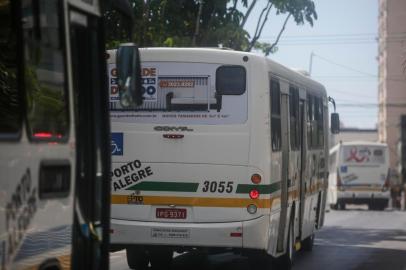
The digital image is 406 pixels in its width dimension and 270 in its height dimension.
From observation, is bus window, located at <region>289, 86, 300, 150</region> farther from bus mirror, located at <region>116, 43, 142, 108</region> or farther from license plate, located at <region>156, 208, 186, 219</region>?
bus mirror, located at <region>116, 43, 142, 108</region>

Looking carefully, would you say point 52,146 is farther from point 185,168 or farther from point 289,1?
point 289,1

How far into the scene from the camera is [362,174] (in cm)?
4978

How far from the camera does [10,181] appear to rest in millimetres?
5840

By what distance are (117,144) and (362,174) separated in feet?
127

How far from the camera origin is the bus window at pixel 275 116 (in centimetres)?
1262

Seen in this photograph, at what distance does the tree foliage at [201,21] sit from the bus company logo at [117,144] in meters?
7.69

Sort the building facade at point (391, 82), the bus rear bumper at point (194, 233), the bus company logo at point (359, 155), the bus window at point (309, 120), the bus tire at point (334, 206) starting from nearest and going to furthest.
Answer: the bus rear bumper at point (194, 233), the bus window at point (309, 120), the bus company logo at point (359, 155), the bus tire at point (334, 206), the building facade at point (391, 82)

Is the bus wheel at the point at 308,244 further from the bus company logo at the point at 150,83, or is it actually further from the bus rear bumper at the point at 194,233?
the bus company logo at the point at 150,83

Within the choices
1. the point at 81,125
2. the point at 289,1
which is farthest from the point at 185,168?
the point at 289,1

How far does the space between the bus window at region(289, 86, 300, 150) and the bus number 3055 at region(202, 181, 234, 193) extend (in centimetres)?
254

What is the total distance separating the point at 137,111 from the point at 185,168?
96 cm

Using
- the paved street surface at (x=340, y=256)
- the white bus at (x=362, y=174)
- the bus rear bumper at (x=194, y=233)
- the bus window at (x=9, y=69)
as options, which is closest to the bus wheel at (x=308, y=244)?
the paved street surface at (x=340, y=256)

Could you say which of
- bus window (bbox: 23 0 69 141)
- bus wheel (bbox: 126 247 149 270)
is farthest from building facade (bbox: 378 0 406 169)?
bus window (bbox: 23 0 69 141)

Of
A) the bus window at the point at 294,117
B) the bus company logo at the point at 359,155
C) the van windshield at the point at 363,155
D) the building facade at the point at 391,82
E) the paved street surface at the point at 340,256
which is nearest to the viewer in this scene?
the bus window at the point at 294,117
